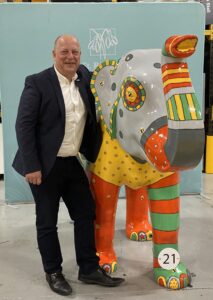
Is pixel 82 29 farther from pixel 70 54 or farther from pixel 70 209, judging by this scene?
pixel 70 209

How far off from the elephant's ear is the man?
0.15ft

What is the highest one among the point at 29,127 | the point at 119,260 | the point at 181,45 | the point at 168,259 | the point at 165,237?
the point at 181,45

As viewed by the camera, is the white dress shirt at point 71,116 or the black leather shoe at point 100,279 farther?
the black leather shoe at point 100,279

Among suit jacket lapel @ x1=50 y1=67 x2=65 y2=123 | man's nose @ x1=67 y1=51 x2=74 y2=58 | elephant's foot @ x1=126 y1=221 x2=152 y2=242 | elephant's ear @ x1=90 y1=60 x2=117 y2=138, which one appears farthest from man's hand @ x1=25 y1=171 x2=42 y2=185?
elephant's foot @ x1=126 y1=221 x2=152 y2=242

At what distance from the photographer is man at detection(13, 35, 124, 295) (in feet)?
6.12

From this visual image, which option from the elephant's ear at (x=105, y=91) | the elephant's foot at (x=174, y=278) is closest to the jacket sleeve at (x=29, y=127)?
the elephant's ear at (x=105, y=91)

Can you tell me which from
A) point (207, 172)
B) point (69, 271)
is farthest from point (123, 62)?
point (207, 172)

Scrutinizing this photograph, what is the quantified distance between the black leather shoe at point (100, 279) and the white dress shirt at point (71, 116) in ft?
1.89

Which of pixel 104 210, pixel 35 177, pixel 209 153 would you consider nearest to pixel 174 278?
Answer: pixel 104 210

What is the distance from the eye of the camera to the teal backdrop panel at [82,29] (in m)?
3.10

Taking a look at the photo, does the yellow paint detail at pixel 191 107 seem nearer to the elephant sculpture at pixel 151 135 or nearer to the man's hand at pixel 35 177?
the elephant sculpture at pixel 151 135

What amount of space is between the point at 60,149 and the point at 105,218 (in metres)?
0.44

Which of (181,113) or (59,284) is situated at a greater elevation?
(181,113)

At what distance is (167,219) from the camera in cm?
202
